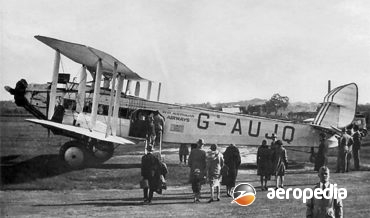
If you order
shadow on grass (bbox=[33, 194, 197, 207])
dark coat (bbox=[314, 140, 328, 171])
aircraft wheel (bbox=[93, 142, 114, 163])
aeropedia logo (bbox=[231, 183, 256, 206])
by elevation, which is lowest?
shadow on grass (bbox=[33, 194, 197, 207])

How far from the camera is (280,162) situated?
7.87 m

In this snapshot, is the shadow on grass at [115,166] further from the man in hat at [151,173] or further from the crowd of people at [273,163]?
the crowd of people at [273,163]

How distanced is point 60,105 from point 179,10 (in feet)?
12.4

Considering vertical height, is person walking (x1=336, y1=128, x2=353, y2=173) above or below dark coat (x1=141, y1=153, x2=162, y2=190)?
above

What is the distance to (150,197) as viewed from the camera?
673 cm

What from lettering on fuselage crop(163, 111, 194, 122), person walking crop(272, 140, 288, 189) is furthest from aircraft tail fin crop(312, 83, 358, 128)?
lettering on fuselage crop(163, 111, 194, 122)

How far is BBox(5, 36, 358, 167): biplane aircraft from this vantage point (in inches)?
372

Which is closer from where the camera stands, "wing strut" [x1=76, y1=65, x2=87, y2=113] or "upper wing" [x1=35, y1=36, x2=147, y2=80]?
"upper wing" [x1=35, y1=36, x2=147, y2=80]

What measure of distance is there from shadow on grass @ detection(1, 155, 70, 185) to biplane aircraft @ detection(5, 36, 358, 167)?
411 millimetres

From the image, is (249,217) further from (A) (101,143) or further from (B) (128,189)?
(A) (101,143)

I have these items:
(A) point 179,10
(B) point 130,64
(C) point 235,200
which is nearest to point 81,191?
(C) point 235,200

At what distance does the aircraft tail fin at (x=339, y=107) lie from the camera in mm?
10039

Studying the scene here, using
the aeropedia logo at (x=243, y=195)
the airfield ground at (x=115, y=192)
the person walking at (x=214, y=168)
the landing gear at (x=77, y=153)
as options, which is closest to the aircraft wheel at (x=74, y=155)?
the landing gear at (x=77, y=153)

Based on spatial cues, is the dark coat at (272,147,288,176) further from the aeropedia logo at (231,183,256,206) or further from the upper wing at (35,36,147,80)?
the upper wing at (35,36,147,80)
